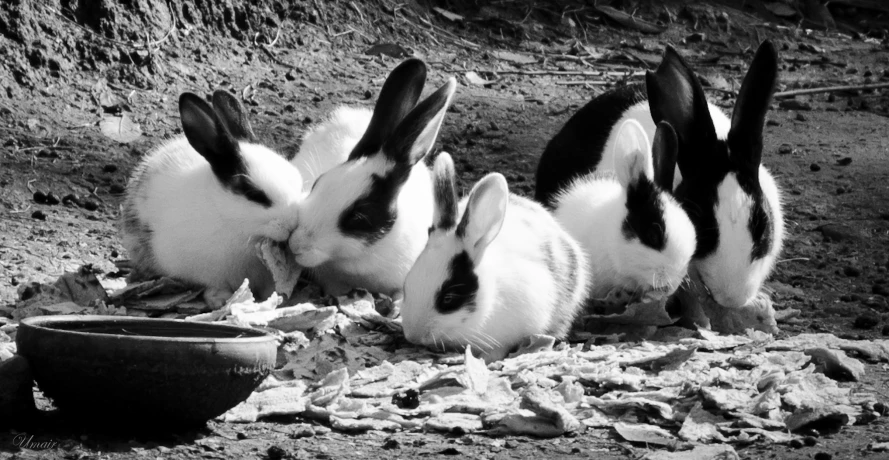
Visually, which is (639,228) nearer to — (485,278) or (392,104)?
(485,278)

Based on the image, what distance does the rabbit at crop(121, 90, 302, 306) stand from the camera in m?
4.59

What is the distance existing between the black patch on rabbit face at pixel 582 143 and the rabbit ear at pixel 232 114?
1.54 m

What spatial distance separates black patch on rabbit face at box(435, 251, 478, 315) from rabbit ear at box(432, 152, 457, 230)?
0.17 m

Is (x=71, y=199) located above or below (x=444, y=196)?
below

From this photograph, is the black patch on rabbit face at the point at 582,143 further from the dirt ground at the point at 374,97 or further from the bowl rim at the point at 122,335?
the bowl rim at the point at 122,335

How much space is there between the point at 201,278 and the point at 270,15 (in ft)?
13.0

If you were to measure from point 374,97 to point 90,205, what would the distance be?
2325 mm

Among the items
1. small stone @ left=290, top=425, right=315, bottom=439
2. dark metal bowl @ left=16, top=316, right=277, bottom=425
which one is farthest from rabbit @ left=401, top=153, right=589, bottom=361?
dark metal bowl @ left=16, top=316, right=277, bottom=425

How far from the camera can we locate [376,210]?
182 inches

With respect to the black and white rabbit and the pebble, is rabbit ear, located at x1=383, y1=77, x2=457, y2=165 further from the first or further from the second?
the pebble

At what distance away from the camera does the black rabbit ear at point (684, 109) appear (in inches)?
190

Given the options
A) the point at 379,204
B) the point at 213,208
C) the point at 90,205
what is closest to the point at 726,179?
the point at 379,204

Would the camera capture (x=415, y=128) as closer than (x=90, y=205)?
Yes

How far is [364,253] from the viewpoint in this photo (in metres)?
4.64
